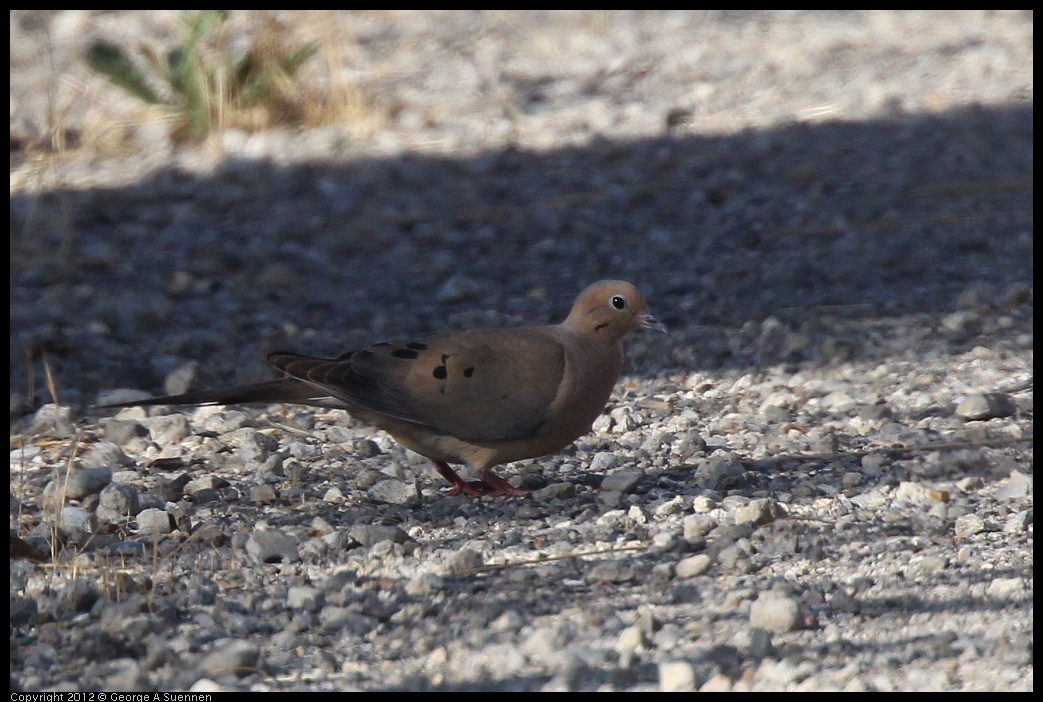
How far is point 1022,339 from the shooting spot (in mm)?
5145

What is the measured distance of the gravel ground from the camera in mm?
3043

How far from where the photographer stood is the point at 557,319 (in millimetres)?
5793

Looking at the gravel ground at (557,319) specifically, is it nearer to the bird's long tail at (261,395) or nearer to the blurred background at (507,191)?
the blurred background at (507,191)

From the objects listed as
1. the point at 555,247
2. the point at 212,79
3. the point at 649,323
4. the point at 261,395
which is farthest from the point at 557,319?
the point at 212,79

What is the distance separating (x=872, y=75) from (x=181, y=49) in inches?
180

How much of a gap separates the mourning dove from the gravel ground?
179 mm

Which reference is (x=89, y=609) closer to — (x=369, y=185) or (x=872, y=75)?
(x=369, y=185)

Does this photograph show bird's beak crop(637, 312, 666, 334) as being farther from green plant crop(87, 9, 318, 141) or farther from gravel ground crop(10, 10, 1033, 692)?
green plant crop(87, 9, 318, 141)

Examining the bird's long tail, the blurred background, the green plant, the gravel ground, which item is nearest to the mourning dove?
the bird's long tail

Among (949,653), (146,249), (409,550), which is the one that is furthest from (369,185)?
(949,653)

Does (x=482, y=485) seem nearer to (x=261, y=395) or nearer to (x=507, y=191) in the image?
(x=261, y=395)

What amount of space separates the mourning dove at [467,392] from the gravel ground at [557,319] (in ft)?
0.59

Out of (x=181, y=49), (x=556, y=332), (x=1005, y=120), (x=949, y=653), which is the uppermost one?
(x=181, y=49)

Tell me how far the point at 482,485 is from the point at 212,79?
16.0 ft
